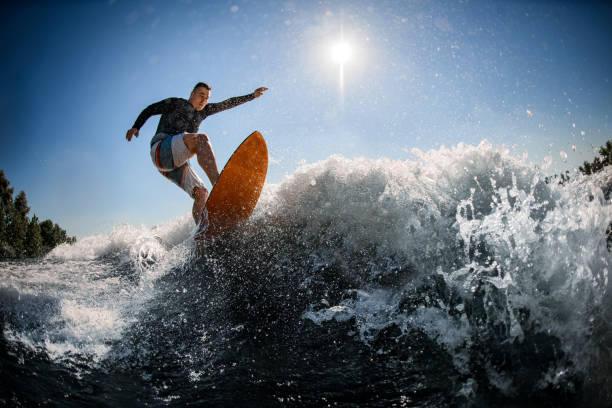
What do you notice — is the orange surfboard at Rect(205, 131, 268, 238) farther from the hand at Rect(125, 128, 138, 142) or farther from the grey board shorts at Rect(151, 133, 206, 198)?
the hand at Rect(125, 128, 138, 142)

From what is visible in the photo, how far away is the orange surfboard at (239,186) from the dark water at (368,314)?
372 millimetres

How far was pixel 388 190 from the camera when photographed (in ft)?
12.6

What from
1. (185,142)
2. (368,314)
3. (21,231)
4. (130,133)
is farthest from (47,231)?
(368,314)

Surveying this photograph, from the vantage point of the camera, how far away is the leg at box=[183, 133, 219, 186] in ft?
12.7

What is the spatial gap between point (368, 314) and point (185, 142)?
3.08m

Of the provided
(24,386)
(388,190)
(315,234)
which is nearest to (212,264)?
(315,234)

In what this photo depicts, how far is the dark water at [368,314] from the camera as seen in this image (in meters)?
1.61

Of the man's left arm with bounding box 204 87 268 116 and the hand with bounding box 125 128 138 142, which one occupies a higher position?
the man's left arm with bounding box 204 87 268 116

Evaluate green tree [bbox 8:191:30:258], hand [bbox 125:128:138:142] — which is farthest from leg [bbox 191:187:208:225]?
green tree [bbox 8:191:30:258]

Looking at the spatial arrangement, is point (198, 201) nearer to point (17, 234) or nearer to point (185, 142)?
point (185, 142)

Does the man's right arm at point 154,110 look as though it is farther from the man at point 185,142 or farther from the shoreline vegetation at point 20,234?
the shoreline vegetation at point 20,234

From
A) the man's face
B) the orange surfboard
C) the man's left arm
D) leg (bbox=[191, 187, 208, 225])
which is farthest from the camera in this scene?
the man's left arm

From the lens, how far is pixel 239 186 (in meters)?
3.94

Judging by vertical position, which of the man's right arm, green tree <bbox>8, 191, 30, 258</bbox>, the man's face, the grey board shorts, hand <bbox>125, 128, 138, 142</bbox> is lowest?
the grey board shorts
